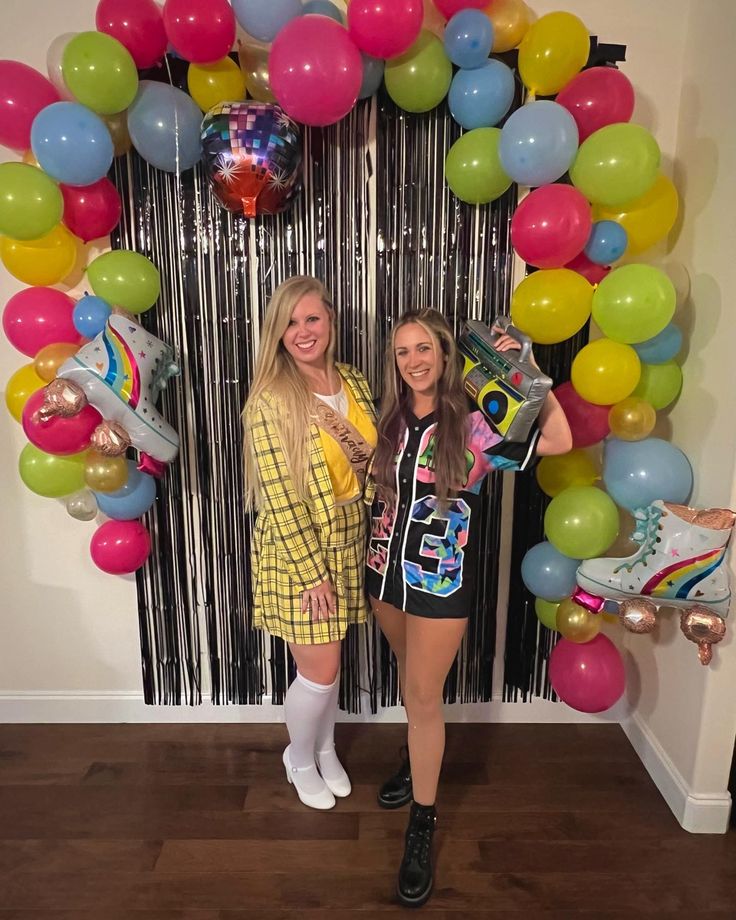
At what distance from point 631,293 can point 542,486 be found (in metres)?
0.69

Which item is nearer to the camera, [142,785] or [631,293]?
[631,293]

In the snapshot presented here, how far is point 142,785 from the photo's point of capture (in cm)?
226

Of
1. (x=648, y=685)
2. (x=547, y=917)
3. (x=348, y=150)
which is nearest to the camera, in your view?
(x=547, y=917)

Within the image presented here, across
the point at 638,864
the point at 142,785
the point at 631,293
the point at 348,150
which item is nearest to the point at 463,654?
the point at 638,864

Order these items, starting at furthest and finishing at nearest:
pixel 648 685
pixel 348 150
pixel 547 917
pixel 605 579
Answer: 1. pixel 648 685
2. pixel 348 150
3. pixel 605 579
4. pixel 547 917

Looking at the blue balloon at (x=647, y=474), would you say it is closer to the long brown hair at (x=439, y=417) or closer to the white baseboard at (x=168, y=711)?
the long brown hair at (x=439, y=417)

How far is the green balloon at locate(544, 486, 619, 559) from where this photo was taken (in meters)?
1.96

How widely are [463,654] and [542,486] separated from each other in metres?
0.73

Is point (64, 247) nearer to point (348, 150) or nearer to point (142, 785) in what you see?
point (348, 150)

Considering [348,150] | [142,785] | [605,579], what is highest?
[348,150]

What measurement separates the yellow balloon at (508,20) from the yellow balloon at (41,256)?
1381mm

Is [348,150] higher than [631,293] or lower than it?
higher

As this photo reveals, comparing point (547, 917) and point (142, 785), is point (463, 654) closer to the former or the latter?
point (547, 917)

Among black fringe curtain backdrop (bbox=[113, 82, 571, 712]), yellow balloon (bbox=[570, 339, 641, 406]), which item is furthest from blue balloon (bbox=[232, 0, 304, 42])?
yellow balloon (bbox=[570, 339, 641, 406])
